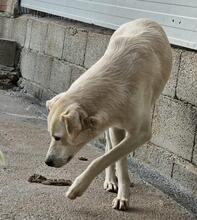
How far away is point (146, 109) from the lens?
13.9 ft

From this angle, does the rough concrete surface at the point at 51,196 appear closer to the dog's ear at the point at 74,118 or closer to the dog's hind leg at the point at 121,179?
the dog's hind leg at the point at 121,179

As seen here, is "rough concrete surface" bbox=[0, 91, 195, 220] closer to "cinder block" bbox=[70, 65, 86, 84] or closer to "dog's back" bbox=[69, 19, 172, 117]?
"dog's back" bbox=[69, 19, 172, 117]

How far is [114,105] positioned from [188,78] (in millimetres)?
1101

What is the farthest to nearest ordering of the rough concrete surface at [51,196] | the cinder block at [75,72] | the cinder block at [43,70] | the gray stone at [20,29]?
the gray stone at [20,29]
the cinder block at [43,70]
the cinder block at [75,72]
the rough concrete surface at [51,196]

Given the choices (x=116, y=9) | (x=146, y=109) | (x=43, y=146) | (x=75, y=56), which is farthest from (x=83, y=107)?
(x=75, y=56)

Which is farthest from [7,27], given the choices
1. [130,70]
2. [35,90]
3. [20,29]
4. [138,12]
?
[130,70]

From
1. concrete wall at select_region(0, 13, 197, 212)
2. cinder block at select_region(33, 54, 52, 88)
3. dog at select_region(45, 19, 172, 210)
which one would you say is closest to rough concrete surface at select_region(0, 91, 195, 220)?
dog at select_region(45, 19, 172, 210)

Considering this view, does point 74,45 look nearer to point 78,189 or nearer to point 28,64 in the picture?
point 28,64

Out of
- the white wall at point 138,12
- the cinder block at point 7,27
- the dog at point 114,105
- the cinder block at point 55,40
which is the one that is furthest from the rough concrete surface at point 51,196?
the cinder block at point 7,27

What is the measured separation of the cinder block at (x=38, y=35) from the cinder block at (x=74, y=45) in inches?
34.6

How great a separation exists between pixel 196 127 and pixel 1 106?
3.73 meters

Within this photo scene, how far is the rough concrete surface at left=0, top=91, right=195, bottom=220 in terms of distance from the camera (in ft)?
13.4

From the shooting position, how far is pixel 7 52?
368 inches

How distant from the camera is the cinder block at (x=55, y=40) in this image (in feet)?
25.7
